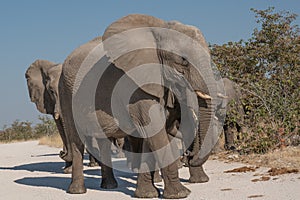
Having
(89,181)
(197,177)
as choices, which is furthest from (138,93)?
(89,181)

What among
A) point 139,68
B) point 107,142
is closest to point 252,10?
point 107,142

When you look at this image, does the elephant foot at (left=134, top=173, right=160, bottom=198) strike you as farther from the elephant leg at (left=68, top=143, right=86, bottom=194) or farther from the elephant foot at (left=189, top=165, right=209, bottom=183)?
the elephant leg at (left=68, top=143, right=86, bottom=194)

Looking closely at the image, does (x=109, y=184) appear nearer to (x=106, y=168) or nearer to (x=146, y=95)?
(x=106, y=168)

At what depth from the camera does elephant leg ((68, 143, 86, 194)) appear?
26.0ft

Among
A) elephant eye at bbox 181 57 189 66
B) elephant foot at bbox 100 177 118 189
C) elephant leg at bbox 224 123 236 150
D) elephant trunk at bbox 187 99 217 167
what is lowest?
elephant foot at bbox 100 177 118 189

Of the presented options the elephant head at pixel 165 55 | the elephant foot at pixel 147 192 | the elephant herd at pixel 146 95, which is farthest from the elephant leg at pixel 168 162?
the elephant head at pixel 165 55

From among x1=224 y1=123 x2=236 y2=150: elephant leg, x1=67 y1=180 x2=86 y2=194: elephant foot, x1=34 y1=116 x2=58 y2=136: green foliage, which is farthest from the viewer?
x1=34 y1=116 x2=58 y2=136: green foliage

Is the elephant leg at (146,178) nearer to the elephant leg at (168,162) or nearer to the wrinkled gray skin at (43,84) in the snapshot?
the elephant leg at (168,162)

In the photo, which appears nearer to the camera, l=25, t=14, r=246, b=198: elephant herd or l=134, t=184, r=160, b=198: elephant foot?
l=25, t=14, r=246, b=198: elephant herd

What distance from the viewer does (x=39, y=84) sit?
43.7 feet

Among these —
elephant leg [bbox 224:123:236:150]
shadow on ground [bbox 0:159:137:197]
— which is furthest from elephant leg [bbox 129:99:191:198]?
elephant leg [bbox 224:123:236:150]

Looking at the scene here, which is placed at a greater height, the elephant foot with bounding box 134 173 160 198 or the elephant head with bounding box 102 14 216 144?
the elephant head with bounding box 102 14 216 144

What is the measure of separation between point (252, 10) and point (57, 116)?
8374 mm

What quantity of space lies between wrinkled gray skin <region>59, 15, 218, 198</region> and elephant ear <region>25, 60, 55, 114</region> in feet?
Result: 16.0
